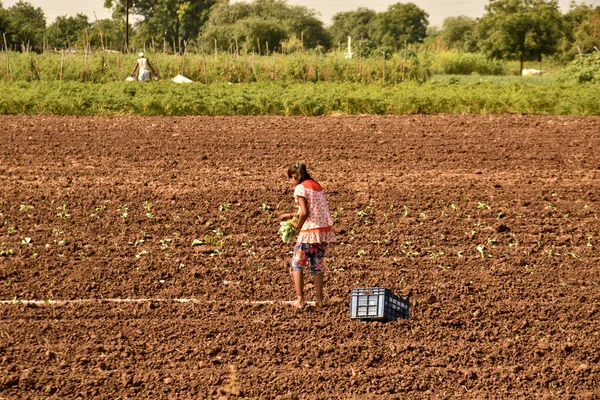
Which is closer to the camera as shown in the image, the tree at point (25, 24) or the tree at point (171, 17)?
the tree at point (25, 24)

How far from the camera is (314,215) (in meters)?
9.20

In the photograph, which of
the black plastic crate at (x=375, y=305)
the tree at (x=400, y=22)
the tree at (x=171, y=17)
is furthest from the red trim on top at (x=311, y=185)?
the tree at (x=400, y=22)

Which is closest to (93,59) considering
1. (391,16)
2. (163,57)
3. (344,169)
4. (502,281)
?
(163,57)

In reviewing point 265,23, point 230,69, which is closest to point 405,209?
point 230,69

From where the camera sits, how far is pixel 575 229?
12.6m

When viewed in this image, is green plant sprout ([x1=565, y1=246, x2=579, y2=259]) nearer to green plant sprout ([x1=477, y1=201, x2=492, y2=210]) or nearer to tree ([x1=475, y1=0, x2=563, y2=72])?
green plant sprout ([x1=477, y1=201, x2=492, y2=210])

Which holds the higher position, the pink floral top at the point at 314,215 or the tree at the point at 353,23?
the tree at the point at 353,23

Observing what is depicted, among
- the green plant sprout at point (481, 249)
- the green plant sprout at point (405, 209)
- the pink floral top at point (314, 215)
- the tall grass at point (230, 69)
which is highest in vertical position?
the tall grass at point (230, 69)

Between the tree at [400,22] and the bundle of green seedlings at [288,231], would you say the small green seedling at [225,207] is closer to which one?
the bundle of green seedlings at [288,231]

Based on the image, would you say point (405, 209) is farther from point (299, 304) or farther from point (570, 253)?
point (299, 304)

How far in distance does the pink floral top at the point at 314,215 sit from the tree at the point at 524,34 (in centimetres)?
4454

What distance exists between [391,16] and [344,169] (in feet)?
306

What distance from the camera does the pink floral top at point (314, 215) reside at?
30.1 ft

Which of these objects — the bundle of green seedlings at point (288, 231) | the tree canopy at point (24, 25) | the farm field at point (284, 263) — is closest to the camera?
the farm field at point (284, 263)
